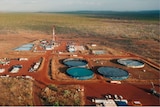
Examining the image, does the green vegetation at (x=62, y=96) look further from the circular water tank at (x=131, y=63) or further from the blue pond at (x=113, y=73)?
the circular water tank at (x=131, y=63)

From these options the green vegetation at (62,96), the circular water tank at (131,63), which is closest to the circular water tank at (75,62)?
the circular water tank at (131,63)

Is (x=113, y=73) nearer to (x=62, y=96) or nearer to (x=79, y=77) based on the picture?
(x=79, y=77)


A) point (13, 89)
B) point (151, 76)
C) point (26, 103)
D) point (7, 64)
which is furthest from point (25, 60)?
point (151, 76)

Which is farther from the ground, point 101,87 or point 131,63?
point 131,63

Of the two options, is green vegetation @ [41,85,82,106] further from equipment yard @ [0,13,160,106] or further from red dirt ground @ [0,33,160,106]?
red dirt ground @ [0,33,160,106]

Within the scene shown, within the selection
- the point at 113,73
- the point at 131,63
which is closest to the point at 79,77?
the point at 113,73

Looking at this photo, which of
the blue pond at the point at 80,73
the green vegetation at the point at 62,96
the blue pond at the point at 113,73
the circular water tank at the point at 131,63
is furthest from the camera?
the circular water tank at the point at 131,63
